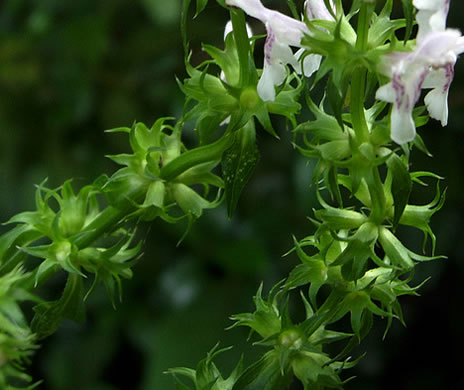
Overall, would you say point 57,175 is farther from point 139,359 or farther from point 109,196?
point 109,196

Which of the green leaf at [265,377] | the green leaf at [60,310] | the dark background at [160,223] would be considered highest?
the green leaf at [60,310]

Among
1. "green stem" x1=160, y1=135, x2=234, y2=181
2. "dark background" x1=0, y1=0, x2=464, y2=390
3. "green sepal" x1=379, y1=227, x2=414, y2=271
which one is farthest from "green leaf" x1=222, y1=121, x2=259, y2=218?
"dark background" x1=0, y1=0, x2=464, y2=390

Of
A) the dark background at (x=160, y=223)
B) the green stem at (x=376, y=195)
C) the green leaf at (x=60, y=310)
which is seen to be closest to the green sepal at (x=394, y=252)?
the green stem at (x=376, y=195)

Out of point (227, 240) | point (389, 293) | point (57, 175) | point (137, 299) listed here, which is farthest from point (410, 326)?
point (389, 293)

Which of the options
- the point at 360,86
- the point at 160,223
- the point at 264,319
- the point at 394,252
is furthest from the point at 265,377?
the point at 160,223

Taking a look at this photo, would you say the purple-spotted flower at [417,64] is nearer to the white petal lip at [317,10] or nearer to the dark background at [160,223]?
the white petal lip at [317,10]

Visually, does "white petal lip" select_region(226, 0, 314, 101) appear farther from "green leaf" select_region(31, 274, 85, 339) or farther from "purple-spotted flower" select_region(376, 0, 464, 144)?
"green leaf" select_region(31, 274, 85, 339)
